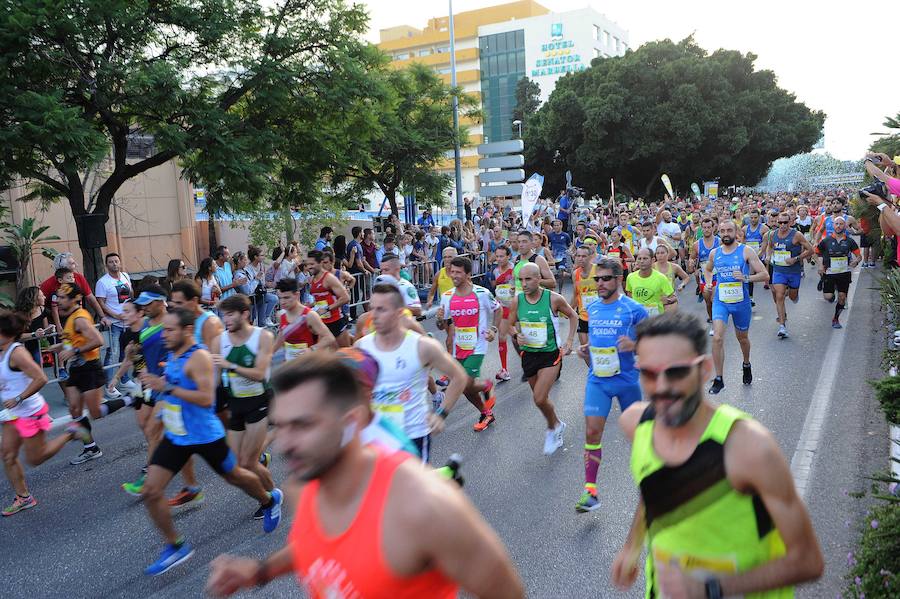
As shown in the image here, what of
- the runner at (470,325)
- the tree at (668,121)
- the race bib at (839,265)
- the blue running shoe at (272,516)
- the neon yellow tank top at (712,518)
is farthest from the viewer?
the tree at (668,121)

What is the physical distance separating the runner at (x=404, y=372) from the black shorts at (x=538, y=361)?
7.07 ft

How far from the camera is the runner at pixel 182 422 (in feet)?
16.4

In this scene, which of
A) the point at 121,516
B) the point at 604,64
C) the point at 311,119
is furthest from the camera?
the point at 604,64

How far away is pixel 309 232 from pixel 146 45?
1120 cm

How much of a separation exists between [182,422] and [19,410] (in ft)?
6.35

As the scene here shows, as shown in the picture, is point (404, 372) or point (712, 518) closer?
point (712, 518)

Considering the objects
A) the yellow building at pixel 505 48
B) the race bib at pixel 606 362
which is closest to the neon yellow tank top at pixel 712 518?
the race bib at pixel 606 362

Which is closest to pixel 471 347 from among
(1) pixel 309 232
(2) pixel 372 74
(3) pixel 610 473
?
(3) pixel 610 473

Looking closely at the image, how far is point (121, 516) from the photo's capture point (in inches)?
236

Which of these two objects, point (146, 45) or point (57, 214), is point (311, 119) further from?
point (57, 214)

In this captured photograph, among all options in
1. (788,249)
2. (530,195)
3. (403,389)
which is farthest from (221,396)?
(530,195)

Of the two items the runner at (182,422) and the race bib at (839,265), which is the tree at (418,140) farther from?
the runner at (182,422)

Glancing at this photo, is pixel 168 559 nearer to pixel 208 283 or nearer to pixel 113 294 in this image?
pixel 113 294

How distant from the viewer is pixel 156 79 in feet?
38.4
